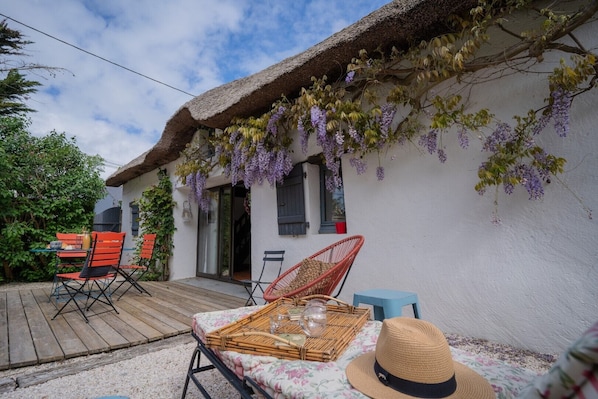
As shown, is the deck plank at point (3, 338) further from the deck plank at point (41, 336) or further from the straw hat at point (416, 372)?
the straw hat at point (416, 372)

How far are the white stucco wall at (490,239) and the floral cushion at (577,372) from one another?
210 cm

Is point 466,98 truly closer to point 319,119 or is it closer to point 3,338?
point 319,119

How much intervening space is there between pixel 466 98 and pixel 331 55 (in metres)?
1.24

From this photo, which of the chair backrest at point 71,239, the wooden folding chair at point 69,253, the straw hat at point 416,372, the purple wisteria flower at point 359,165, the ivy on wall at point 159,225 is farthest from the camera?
the ivy on wall at point 159,225

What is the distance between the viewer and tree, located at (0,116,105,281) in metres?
5.46

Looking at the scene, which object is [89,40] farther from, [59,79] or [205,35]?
[205,35]

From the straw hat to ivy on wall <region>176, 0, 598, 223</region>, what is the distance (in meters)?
1.51

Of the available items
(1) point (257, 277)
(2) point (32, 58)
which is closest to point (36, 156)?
(2) point (32, 58)

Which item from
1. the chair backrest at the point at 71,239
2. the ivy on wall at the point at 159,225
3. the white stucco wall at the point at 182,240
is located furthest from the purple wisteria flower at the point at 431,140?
the ivy on wall at the point at 159,225

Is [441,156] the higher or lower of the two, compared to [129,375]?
higher

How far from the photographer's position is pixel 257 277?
4.15 m

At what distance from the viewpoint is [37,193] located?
5914mm

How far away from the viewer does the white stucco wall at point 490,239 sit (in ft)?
5.97

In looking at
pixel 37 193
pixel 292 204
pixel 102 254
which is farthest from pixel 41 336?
pixel 37 193
